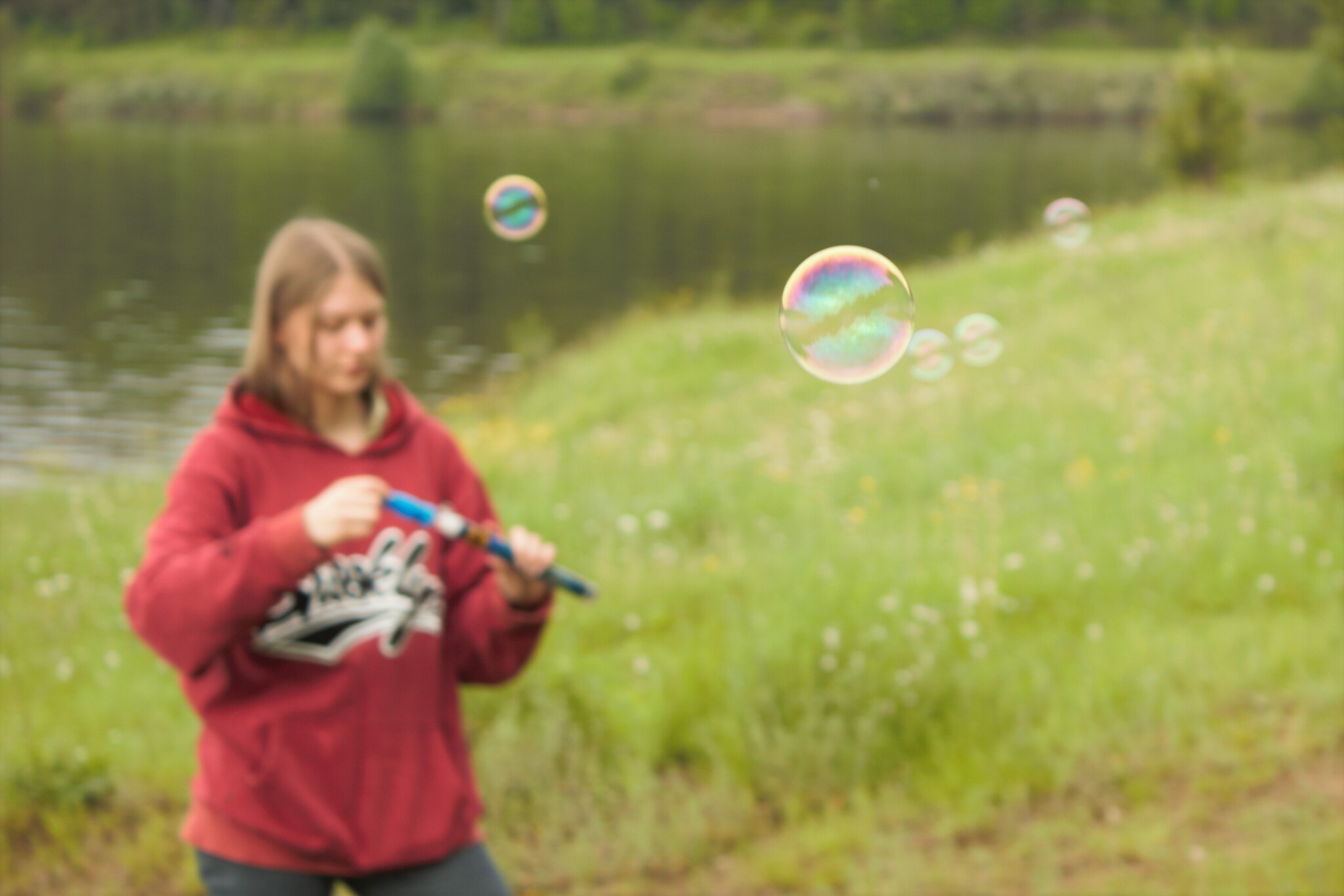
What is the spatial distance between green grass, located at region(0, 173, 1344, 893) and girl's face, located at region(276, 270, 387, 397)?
6.99ft

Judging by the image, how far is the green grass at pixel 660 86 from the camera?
8862 cm

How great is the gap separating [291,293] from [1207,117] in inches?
1156

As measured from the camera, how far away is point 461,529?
2916mm

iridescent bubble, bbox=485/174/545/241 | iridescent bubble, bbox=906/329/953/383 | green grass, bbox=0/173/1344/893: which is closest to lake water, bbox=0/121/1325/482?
iridescent bubble, bbox=906/329/953/383

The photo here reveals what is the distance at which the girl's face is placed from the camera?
306 cm

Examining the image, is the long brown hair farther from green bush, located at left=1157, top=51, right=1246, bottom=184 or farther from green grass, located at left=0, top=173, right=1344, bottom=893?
green bush, located at left=1157, top=51, right=1246, bottom=184

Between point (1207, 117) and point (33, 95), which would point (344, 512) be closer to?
point (1207, 117)

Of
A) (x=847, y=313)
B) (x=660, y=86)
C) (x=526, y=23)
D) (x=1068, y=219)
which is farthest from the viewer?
(x=526, y=23)

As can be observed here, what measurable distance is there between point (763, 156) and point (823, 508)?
61.2m

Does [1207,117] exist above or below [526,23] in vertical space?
below

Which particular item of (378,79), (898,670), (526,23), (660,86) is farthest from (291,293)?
(526,23)

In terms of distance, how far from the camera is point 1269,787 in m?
4.58

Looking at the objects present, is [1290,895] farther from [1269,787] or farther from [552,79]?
[552,79]

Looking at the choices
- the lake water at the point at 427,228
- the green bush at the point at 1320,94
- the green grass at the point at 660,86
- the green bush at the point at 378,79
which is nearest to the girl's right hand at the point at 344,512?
the lake water at the point at 427,228
